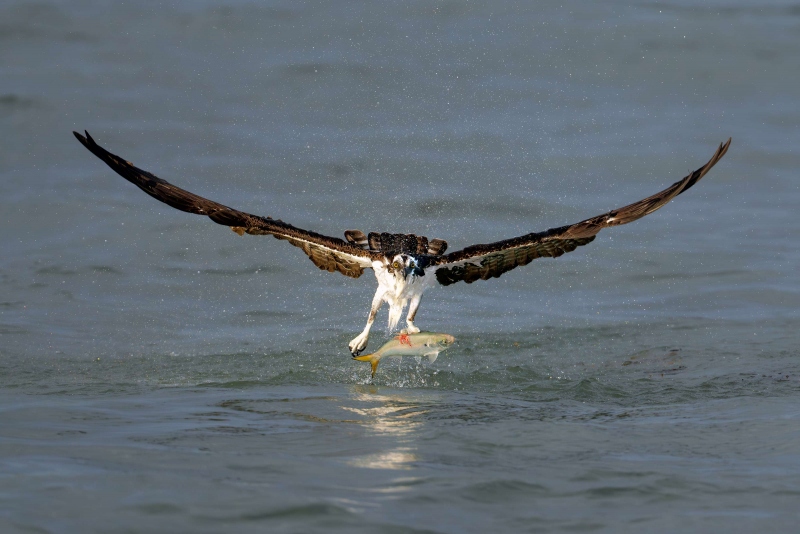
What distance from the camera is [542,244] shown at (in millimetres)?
11438

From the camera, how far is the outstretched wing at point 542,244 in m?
10.6

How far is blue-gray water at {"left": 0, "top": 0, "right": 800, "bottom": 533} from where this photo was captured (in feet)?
24.4

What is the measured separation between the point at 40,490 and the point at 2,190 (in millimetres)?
14033

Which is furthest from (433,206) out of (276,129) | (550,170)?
(276,129)

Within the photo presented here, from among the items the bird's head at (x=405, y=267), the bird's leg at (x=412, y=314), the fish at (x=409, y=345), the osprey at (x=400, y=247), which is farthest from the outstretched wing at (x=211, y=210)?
the fish at (x=409, y=345)

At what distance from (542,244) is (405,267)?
147cm

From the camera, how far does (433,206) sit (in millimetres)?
19203

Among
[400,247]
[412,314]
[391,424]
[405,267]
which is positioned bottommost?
[391,424]

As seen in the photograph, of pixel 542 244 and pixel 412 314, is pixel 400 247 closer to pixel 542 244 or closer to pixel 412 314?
pixel 412 314

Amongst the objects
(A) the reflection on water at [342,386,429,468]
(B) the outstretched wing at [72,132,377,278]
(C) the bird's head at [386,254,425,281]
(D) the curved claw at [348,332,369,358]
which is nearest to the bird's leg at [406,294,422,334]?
(C) the bird's head at [386,254,425,281]

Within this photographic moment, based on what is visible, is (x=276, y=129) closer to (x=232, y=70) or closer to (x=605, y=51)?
(x=232, y=70)

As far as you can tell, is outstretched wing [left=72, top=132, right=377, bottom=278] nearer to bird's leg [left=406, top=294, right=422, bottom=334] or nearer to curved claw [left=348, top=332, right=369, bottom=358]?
bird's leg [left=406, top=294, right=422, bottom=334]

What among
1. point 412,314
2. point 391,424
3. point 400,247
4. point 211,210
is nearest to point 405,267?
point 412,314

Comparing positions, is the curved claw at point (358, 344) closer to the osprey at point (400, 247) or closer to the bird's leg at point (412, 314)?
the osprey at point (400, 247)
